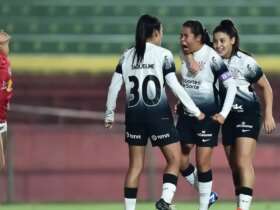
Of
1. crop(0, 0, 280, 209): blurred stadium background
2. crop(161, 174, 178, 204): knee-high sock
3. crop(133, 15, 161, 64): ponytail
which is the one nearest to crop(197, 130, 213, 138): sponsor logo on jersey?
crop(161, 174, 178, 204): knee-high sock

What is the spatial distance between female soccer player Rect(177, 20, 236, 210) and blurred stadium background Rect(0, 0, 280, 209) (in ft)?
18.5

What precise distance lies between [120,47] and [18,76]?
2138mm

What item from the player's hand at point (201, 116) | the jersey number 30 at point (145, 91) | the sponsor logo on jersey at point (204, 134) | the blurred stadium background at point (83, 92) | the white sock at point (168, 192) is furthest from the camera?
the blurred stadium background at point (83, 92)

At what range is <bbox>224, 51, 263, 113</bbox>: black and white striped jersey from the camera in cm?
1064

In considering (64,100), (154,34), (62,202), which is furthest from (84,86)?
(154,34)

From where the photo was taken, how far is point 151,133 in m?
10.3

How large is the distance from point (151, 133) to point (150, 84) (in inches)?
18.8

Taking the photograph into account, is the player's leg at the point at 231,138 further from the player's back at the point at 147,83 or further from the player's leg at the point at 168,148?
the player's back at the point at 147,83

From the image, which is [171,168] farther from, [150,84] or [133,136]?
[150,84]

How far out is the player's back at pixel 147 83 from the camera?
1008cm

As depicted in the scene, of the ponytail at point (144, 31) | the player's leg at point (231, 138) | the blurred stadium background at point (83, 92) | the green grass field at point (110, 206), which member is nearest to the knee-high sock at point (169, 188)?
the player's leg at point (231, 138)

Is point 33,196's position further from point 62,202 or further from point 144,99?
point 144,99

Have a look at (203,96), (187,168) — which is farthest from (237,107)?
(187,168)

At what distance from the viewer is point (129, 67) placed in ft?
33.3
